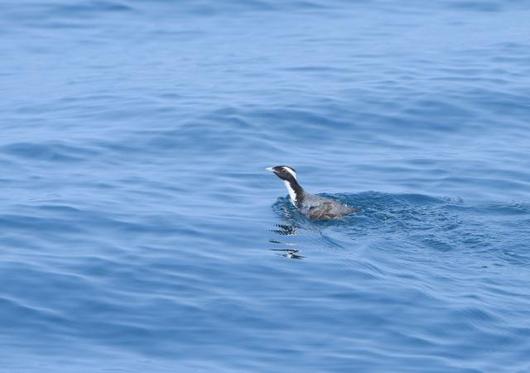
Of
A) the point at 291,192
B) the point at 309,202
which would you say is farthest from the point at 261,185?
the point at 309,202

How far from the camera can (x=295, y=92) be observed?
24875 millimetres

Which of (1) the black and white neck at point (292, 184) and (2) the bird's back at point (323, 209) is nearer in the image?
(2) the bird's back at point (323, 209)

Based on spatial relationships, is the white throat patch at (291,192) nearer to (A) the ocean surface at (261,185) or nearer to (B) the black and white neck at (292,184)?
(B) the black and white neck at (292,184)

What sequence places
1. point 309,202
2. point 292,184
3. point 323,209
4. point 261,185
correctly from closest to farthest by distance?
point 323,209 < point 309,202 < point 292,184 < point 261,185

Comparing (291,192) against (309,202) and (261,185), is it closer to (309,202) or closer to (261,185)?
(309,202)

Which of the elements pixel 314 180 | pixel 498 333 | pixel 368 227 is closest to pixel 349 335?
pixel 498 333

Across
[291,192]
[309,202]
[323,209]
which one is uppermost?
[291,192]

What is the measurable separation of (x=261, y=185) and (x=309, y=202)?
4.77ft

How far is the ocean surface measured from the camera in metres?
14.0

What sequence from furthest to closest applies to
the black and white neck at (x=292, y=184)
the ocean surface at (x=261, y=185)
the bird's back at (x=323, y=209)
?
1. the black and white neck at (x=292, y=184)
2. the bird's back at (x=323, y=209)
3. the ocean surface at (x=261, y=185)

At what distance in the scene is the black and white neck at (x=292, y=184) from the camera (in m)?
19.0

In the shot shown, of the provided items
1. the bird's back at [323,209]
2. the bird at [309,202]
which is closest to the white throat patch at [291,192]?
the bird at [309,202]

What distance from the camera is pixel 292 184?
19141mm

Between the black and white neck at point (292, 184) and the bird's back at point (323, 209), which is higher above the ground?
the black and white neck at point (292, 184)
